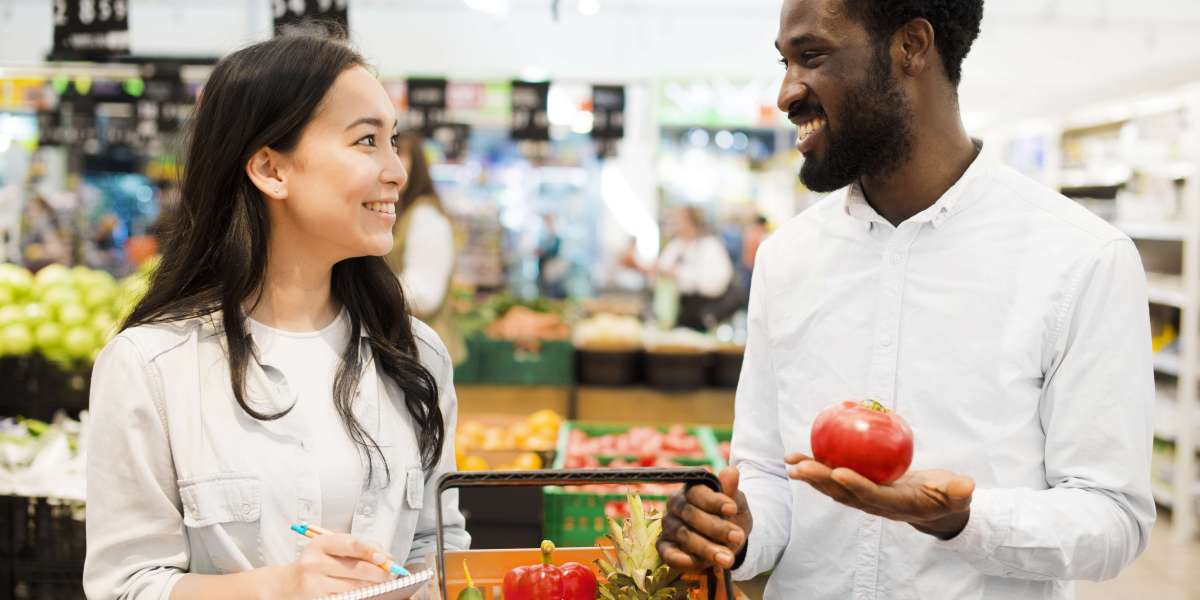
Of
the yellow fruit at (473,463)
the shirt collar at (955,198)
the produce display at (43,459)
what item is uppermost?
the shirt collar at (955,198)

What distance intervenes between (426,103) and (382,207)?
6.66 metres


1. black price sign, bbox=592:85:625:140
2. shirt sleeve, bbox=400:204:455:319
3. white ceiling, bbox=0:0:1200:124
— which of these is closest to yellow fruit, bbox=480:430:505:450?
shirt sleeve, bbox=400:204:455:319

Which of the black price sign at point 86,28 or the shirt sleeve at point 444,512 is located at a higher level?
the black price sign at point 86,28

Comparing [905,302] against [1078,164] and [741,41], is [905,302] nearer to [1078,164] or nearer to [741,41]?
[1078,164]

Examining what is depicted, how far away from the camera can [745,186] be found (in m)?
12.7

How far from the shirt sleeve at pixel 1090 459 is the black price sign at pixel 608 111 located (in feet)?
23.0

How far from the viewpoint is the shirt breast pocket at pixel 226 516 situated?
1611mm

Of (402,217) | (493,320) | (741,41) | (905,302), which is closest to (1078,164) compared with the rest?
(741,41)

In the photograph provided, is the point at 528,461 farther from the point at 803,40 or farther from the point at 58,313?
the point at 803,40

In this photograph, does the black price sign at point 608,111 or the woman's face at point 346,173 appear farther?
the black price sign at point 608,111

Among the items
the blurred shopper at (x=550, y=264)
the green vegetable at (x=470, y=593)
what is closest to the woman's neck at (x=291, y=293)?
the green vegetable at (x=470, y=593)

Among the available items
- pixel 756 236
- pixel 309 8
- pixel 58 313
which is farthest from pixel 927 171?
pixel 756 236

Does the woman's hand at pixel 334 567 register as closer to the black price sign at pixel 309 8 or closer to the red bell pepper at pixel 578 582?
the red bell pepper at pixel 578 582

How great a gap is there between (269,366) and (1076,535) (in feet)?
4.28
